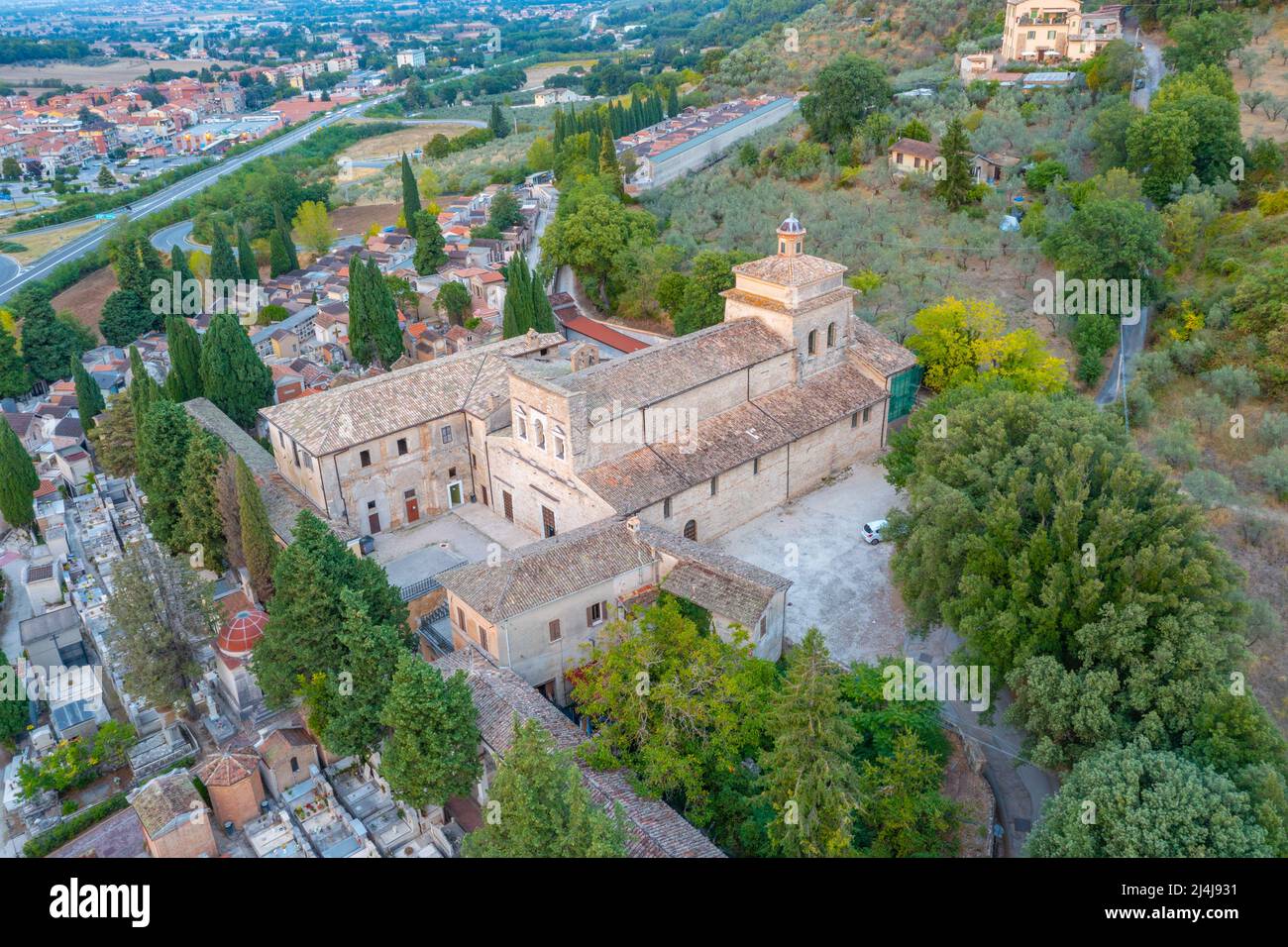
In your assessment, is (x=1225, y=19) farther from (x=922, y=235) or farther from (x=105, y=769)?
(x=105, y=769)

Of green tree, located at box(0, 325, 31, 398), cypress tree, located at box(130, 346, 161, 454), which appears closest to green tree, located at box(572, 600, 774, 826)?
cypress tree, located at box(130, 346, 161, 454)

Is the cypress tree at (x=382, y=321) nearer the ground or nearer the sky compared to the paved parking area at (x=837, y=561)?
nearer the sky

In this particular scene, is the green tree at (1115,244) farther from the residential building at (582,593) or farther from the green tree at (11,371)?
the green tree at (11,371)

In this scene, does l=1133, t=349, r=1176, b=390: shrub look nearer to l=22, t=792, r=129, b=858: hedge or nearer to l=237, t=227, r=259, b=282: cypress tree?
l=22, t=792, r=129, b=858: hedge

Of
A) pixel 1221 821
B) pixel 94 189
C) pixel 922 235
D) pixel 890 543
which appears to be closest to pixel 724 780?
pixel 1221 821

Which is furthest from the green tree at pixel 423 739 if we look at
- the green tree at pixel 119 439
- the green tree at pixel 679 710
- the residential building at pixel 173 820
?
the green tree at pixel 119 439
